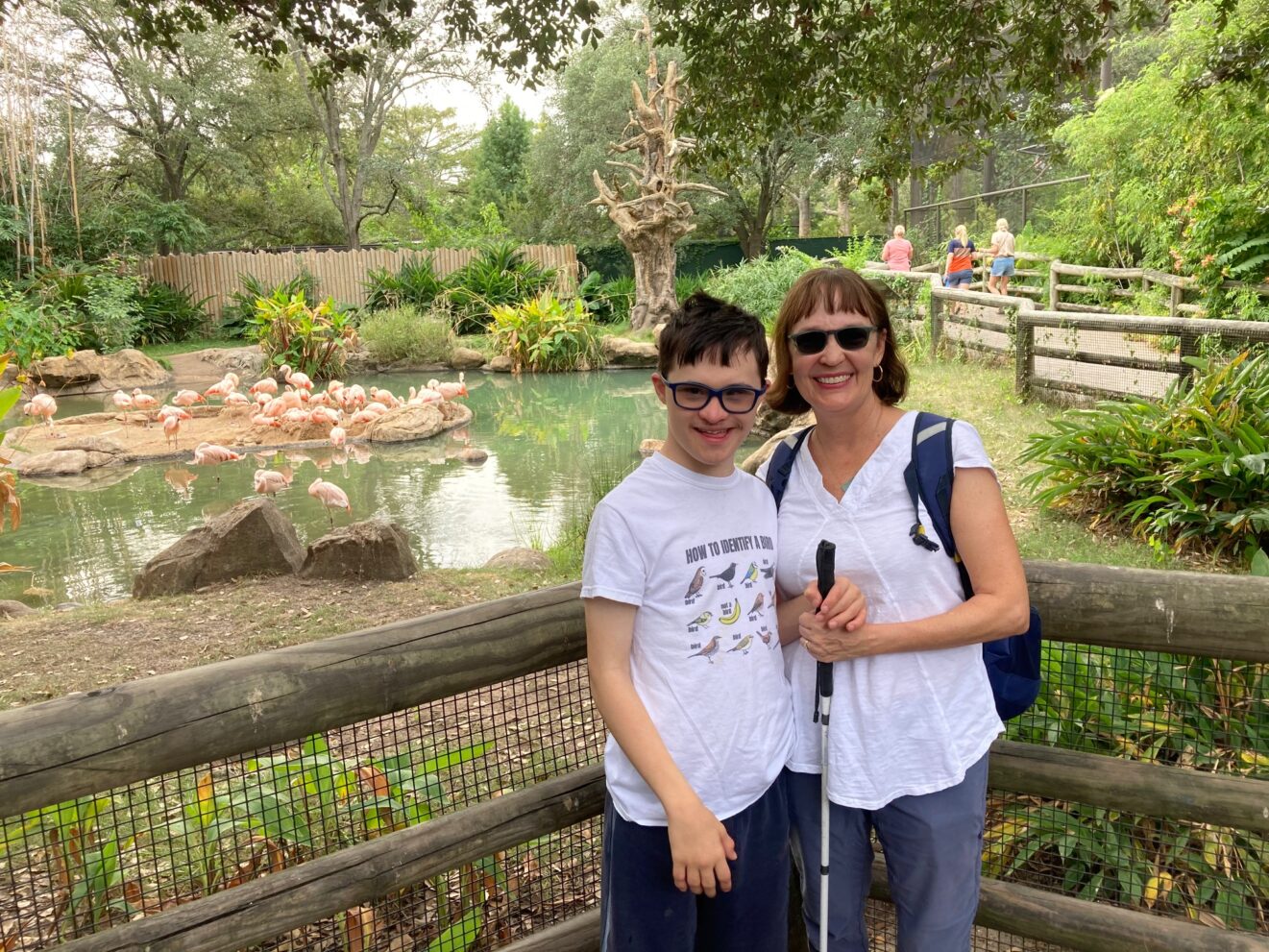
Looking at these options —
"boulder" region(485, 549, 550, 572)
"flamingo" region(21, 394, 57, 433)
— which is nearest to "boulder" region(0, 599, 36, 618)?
"boulder" region(485, 549, 550, 572)

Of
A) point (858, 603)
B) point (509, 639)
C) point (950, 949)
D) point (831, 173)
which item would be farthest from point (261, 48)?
point (831, 173)

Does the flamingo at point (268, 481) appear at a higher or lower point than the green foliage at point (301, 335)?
lower

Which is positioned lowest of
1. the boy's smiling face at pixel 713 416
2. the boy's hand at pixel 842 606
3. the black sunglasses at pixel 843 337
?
the boy's hand at pixel 842 606

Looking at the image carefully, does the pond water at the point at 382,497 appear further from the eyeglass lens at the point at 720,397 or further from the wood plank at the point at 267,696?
the eyeglass lens at the point at 720,397

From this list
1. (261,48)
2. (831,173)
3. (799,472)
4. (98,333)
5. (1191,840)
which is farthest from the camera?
(831,173)

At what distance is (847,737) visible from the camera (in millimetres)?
1602

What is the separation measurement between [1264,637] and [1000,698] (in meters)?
0.54

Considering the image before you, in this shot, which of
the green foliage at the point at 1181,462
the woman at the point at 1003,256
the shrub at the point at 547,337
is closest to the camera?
the green foliage at the point at 1181,462

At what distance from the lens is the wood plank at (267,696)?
1.45 metres

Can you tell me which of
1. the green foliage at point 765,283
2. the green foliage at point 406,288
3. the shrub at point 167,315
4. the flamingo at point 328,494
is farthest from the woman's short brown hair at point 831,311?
the shrub at point 167,315

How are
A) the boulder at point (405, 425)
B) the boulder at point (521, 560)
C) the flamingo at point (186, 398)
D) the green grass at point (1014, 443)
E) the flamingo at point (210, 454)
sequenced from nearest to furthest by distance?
the green grass at point (1014, 443) → the boulder at point (521, 560) → the flamingo at point (210, 454) → the boulder at point (405, 425) → the flamingo at point (186, 398)

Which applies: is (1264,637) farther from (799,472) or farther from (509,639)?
(509,639)

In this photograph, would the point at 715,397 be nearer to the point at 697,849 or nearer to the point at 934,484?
the point at 934,484

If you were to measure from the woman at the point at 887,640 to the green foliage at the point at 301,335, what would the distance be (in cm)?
1559
